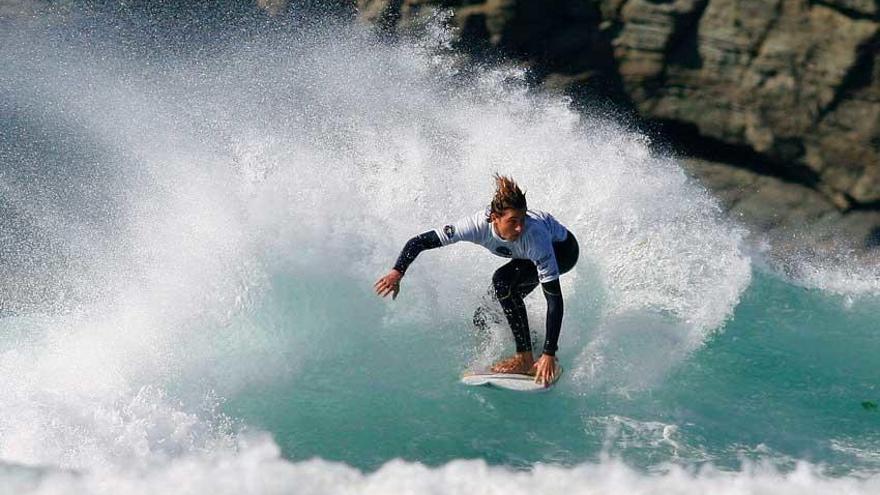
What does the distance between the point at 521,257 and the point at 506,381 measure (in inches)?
33.0

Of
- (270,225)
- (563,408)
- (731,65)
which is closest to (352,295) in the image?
(270,225)

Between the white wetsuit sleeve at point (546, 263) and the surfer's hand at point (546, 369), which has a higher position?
the white wetsuit sleeve at point (546, 263)

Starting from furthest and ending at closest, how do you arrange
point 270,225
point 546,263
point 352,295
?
point 270,225 → point 352,295 → point 546,263

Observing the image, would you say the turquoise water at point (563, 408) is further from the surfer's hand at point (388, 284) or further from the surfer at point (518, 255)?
the surfer's hand at point (388, 284)

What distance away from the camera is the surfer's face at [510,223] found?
5.31m

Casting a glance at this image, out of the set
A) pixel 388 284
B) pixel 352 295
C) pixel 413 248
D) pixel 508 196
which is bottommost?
pixel 352 295

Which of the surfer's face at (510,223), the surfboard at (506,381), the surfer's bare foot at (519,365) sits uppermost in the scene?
the surfer's face at (510,223)

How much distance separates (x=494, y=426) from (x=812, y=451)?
2.00 meters

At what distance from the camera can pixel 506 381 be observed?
5.95 m

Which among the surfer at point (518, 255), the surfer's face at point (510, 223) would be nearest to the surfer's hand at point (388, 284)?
the surfer at point (518, 255)

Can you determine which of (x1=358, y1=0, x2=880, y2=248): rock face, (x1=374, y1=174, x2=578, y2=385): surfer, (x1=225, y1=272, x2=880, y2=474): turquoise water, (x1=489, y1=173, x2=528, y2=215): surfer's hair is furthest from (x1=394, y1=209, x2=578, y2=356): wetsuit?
(x1=358, y1=0, x2=880, y2=248): rock face

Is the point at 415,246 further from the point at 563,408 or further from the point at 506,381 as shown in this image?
the point at 563,408

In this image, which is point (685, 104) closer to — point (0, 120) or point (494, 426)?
point (494, 426)

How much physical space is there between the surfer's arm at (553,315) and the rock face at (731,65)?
4.79 m
